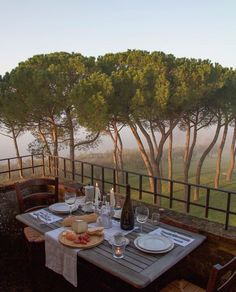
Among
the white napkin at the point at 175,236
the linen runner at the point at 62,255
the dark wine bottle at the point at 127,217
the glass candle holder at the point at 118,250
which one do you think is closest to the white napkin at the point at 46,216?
the linen runner at the point at 62,255

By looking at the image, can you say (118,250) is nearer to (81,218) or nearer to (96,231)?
(96,231)

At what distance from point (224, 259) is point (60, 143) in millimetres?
10452

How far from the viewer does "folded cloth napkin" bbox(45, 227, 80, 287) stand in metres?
1.83

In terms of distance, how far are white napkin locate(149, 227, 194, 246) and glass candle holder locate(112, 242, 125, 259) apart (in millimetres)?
382

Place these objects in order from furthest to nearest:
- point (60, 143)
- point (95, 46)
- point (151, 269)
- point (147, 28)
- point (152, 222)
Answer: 1. point (60, 143)
2. point (95, 46)
3. point (147, 28)
4. point (152, 222)
5. point (151, 269)

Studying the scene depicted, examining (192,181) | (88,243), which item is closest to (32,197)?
(88,243)

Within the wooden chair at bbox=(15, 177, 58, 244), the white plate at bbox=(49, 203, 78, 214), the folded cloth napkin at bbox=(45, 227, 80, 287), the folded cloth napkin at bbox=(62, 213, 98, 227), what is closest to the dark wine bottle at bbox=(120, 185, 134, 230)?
the folded cloth napkin at bbox=(62, 213, 98, 227)

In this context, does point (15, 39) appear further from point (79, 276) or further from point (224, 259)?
point (224, 259)

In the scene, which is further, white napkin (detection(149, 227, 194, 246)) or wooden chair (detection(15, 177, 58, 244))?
wooden chair (detection(15, 177, 58, 244))

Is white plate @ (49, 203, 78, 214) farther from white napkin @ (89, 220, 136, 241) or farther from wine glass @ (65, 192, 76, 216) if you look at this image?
white napkin @ (89, 220, 136, 241)

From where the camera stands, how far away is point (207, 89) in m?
8.65

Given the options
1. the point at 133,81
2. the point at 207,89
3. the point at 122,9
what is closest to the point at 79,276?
the point at 122,9

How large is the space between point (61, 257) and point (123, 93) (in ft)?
23.4

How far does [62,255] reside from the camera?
190cm
